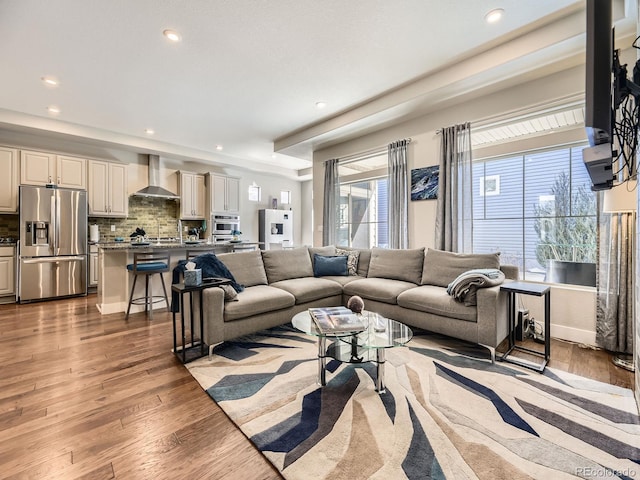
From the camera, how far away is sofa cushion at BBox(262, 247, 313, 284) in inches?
147

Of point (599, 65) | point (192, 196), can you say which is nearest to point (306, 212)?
point (192, 196)

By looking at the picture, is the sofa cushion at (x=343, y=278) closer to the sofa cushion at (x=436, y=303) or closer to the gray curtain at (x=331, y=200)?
the sofa cushion at (x=436, y=303)

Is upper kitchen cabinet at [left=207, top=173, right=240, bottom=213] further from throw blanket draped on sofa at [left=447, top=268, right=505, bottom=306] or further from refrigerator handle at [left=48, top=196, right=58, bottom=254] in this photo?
throw blanket draped on sofa at [left=447, top=268, right=505, bottom=306]

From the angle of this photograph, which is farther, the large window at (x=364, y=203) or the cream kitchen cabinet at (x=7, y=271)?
the large window at (x=364, y=203)

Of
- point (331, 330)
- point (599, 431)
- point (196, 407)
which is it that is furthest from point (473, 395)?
point (196, 407)

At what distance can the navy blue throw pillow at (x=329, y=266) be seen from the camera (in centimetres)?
410

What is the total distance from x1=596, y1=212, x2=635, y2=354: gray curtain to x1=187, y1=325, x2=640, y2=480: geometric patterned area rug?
86 cm

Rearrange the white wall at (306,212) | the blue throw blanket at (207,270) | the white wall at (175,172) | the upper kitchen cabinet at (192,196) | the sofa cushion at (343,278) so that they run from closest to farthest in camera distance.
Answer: the blue throw blanket at (207,270) → the sofa cushion at (343,278) → the white wall at (175,172) → the upper kitchen cabinet at (192,196) → the white wall at (306,212)

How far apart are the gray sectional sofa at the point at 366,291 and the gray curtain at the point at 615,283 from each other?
2.34 ft

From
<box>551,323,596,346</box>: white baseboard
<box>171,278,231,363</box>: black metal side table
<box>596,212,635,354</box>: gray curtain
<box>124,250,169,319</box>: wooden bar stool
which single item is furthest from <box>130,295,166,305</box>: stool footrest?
<box>596,212,635,354</box>: gray curtain

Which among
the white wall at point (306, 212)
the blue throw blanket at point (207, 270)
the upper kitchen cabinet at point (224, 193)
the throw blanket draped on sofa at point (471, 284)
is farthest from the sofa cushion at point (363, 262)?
the white wall at point (306, 212)

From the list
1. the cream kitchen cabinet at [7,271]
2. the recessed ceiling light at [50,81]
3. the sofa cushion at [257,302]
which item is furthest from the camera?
the cream kitchen cabinet at [7,271]

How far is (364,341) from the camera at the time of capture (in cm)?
199

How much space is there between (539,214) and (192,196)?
6453mm
